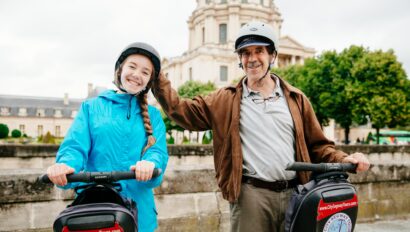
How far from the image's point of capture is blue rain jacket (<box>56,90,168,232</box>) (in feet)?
6.66

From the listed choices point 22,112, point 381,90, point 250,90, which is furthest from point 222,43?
point 250,90

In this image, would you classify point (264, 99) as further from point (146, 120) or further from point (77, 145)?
point (77, 145)

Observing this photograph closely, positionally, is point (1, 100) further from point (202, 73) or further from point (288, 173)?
point (288, 173)

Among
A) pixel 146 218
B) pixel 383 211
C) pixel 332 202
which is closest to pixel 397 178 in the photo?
pixel 383 211

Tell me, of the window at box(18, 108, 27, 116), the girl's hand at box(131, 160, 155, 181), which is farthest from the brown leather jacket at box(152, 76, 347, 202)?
the window at box(18, 108, 27, 116)

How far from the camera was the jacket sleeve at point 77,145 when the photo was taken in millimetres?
1892

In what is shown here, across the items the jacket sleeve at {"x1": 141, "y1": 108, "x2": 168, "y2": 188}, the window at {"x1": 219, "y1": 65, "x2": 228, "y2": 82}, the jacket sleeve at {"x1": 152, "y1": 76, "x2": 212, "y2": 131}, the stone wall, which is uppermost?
the window at {"x1": 219, "y1": 65, "x2": 228, "y2": 82}

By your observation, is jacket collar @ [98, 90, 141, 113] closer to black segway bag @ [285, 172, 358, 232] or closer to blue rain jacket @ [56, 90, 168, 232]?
blue rain jacket @ [56, 90, 168, 232]

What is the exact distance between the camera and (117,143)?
2070mm

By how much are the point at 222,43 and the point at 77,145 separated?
6708 centimetres

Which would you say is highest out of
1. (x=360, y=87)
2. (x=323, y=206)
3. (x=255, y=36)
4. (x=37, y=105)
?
(x=360, y=87)

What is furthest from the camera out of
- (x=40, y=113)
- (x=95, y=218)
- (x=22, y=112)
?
(x=40, y=113)

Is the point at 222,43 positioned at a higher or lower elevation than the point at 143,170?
higher

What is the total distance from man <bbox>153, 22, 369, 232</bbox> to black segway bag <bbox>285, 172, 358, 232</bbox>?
1.01 ft
